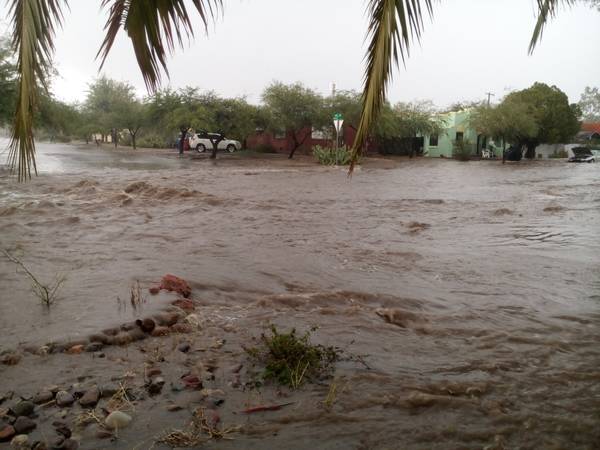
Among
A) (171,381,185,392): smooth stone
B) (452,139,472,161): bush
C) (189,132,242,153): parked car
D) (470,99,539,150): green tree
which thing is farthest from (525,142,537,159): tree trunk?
(171,381,185,392): smooth stone

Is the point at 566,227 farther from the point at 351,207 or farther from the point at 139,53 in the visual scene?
the point at 139,53

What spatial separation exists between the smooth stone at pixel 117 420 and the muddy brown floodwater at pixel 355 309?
107 mm

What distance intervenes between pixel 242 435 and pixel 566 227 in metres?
10.2

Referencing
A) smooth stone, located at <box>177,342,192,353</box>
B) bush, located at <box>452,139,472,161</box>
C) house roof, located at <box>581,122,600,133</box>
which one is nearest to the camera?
smooth stone, located at <box>177,342,192,353</box>

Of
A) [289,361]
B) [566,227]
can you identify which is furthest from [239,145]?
[289,361]

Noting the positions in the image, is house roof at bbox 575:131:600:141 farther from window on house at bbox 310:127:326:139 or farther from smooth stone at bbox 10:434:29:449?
smooth stone at bbox 10:434:29:449

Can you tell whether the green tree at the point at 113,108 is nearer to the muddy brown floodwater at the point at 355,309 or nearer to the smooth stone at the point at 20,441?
the muddy brown floodwater at the point at 355,309

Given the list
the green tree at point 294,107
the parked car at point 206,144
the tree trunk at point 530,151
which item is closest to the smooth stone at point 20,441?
the green tree at point 294,107

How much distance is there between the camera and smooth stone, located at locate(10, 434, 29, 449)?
242 cm

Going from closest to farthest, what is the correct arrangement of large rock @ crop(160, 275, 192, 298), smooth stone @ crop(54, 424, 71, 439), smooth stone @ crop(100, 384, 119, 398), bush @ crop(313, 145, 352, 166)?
smooth stone @ crop(54, 424, 71, 439) → smooth stone @ crop(100, 384, 119, 398) → large rock @ crop(160, 275, 192, 298) → bush @ crop(313, 145, 352, 166)

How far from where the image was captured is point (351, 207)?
43.4 feet

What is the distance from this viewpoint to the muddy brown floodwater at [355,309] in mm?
2867

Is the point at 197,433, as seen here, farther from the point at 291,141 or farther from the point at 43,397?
the point at 291,141

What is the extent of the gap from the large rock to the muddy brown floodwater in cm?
16
